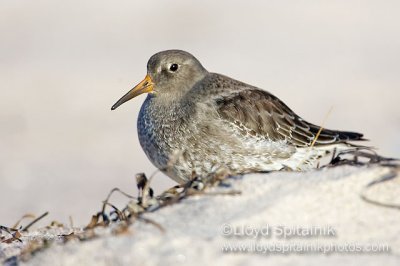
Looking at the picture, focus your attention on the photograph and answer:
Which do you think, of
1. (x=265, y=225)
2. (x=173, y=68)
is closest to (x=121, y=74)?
(x=173, y=68)

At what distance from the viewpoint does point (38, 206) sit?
32.8 feet

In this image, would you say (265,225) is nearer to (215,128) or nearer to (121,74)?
(215,128)

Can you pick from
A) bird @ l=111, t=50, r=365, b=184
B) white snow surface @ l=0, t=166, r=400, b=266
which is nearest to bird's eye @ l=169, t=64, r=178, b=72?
bird @ l=111, t=50, r=365, b=184

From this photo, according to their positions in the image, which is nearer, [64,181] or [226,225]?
[226,225]

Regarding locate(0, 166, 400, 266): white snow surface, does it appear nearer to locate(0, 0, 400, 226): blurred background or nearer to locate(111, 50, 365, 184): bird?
locate(111, 50, 365, 184): bird

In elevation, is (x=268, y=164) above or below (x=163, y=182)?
below

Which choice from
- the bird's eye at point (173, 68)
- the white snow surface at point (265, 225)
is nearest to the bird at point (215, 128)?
the bird's eye at point (173, 68)

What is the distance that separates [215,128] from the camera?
7637 millimetres

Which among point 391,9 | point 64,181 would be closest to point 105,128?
point 64,181

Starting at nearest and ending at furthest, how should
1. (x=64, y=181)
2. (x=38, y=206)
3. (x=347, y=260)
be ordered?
(x=347, y=260) < (x=38, y=206) < (x=64, y=181)

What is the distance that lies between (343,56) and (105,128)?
5.03 metres

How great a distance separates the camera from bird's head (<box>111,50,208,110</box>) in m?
8.34

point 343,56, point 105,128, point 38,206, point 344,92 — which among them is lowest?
point 38,206

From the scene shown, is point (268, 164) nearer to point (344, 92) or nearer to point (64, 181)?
point (64, 181)
